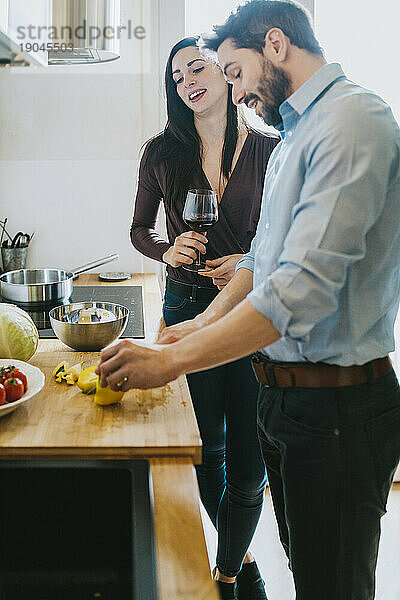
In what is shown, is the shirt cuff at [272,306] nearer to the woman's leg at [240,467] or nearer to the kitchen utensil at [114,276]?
the woman's leg at [240,467]

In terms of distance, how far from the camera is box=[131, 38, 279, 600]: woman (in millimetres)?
1971

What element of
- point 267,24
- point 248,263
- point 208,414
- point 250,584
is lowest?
point 250,584

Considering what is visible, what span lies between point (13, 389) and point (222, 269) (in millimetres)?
825

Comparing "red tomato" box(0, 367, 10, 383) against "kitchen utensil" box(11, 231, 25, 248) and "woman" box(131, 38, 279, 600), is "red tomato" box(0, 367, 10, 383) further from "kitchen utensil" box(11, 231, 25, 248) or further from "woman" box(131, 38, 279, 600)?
"kitchen utensil" box(11, 231, 25, 248)

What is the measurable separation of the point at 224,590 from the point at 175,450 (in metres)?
1.04

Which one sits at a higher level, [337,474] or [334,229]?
[334,229]

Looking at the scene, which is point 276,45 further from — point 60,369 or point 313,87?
point 60,369

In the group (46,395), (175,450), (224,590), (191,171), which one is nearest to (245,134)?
(191,171)

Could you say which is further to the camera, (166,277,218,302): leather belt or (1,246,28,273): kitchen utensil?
(1,246,28,273): kitchen utensil

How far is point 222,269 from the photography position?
6.40ft

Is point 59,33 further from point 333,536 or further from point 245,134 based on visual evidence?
point 333,536

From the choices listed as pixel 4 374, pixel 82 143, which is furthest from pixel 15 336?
pixel 82 143

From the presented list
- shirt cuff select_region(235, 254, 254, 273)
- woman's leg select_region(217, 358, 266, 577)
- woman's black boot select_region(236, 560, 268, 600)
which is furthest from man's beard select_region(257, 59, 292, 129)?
woman's black boot select_region(236, 560, 268, 600)

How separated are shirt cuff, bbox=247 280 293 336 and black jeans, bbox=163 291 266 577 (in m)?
0.87
